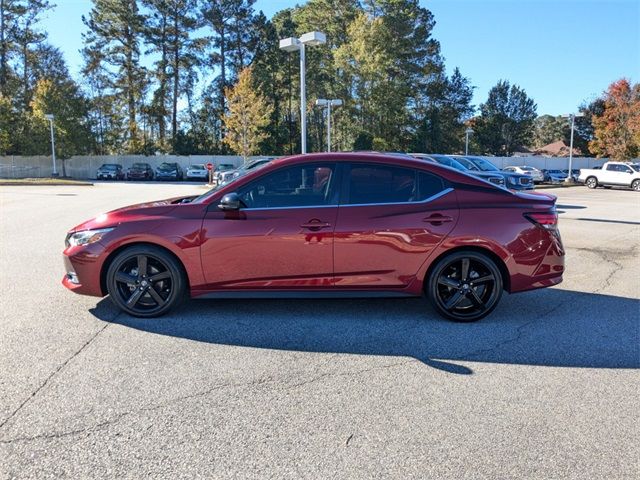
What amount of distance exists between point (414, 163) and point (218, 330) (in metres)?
2.48

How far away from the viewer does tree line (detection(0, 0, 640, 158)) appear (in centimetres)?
4900

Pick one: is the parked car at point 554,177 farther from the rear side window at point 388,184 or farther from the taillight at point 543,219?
the rear side window at point 388,184

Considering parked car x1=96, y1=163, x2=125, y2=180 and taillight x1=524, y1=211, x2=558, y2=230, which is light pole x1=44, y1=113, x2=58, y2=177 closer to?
parked car x1=96, y1=163, x2=125, y2=180

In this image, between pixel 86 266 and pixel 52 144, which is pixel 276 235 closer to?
pixel 86 266

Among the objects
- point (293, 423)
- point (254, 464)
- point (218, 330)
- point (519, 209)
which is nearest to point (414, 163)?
point (519, 209)

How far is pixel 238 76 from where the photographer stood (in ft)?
152

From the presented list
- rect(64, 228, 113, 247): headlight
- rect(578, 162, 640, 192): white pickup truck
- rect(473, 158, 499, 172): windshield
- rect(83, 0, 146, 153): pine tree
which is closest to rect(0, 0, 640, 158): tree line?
rect(83, 0, 146, 153): pine tree

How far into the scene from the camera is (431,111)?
185ft

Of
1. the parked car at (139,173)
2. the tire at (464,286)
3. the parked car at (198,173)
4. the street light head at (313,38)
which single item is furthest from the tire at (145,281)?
the parked car at (139,173)

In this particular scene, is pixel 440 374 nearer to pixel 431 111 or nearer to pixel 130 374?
pixel 130 374

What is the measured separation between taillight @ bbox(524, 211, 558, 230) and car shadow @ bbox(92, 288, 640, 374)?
0.96 m

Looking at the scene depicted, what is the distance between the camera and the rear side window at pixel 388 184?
195 inches

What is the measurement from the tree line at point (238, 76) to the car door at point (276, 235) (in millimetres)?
42965

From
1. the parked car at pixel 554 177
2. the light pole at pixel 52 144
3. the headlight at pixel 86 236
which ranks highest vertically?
the light pole at pixel 52 144
